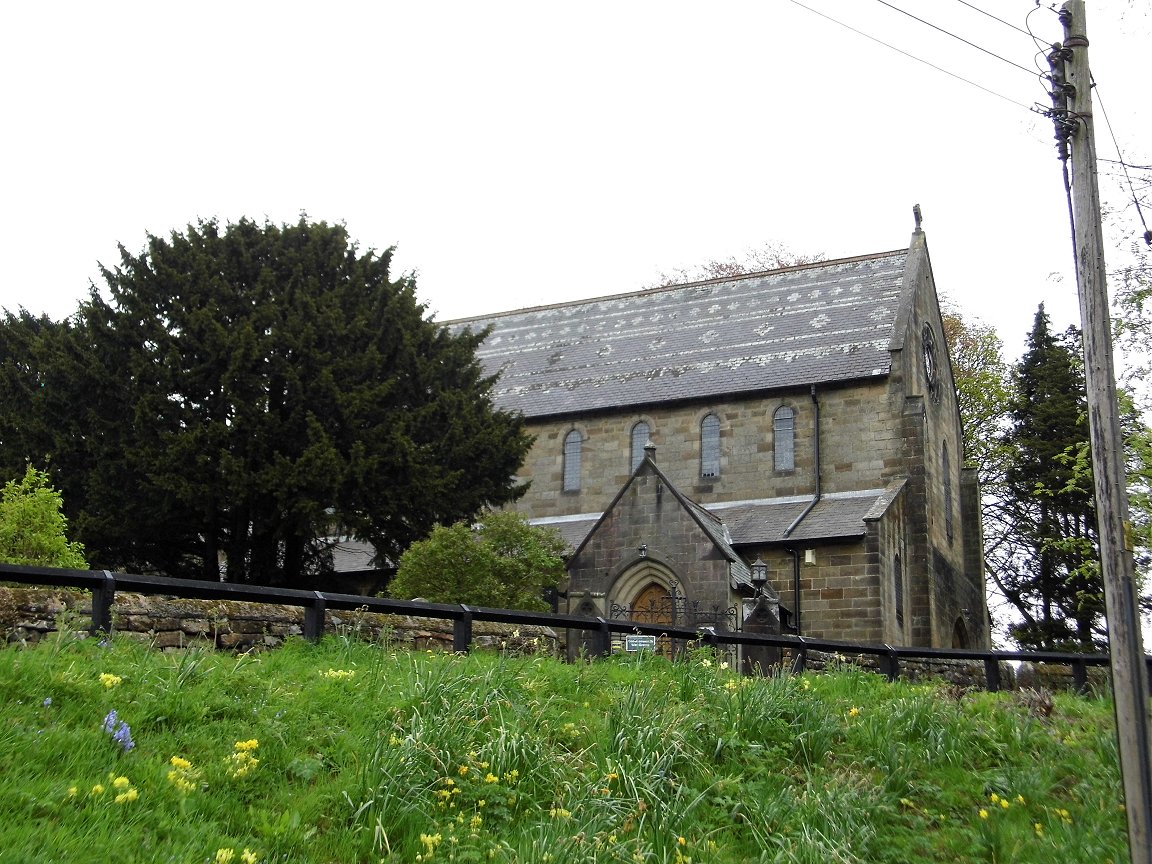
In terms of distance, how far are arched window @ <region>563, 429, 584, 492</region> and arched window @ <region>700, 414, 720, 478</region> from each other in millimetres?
3452

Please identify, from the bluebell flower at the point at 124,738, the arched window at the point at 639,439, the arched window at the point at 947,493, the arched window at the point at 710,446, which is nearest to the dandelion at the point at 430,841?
the bluebell flower at the point at 124,738

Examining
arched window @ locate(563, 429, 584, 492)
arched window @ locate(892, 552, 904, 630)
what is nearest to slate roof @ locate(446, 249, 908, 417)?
arched window @ locate(563, 429, 584, 492)

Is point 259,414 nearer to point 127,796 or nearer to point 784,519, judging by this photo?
point 784,519

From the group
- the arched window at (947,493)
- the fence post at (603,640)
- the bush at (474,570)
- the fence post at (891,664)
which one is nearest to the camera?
the fence post at (603,640)

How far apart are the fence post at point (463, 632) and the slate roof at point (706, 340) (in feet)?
66.3

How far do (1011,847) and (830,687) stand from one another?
383 centimetres

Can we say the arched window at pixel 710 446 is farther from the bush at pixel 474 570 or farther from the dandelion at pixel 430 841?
the dandelion at pixel 430 841

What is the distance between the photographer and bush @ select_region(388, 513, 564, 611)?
2338 cm

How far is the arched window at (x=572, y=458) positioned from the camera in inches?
1309

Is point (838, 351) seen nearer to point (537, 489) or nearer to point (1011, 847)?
point (537, 489)

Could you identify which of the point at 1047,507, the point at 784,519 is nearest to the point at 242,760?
the point at 784,519

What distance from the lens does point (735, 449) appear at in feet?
103

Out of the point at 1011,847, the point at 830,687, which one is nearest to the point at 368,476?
the point at 830,687

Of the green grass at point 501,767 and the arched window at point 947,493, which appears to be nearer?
the green grass at point 501,767
